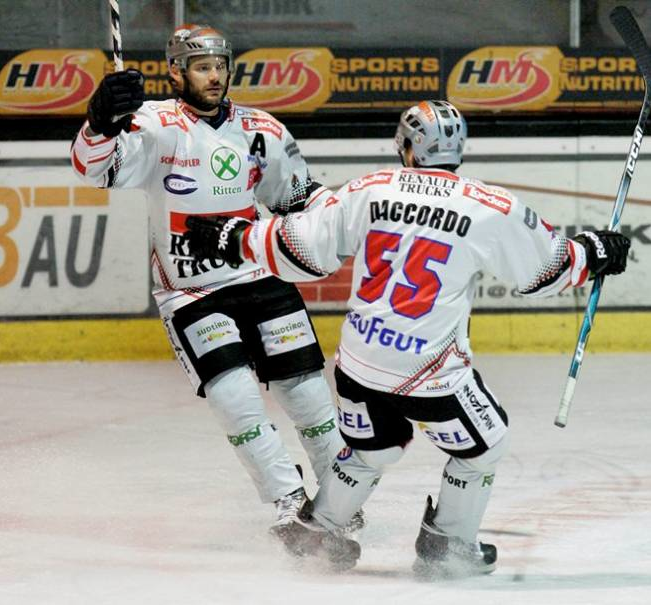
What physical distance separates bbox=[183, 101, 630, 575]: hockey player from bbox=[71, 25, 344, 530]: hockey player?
47cm

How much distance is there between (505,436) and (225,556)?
89 centimetres

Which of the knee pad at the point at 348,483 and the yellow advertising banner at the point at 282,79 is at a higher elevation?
the knee pad at the point at 348,483

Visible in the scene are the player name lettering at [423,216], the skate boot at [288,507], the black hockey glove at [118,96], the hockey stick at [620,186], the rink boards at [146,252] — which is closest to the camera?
the player name lettering at [423,216]

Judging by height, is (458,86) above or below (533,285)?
below

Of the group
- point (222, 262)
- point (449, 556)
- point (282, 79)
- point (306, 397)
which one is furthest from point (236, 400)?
point (282, 79)

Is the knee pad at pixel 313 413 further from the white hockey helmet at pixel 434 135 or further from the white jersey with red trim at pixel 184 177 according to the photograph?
the white hockey helmet at pixel 434 135

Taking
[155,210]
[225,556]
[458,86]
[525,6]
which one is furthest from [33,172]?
[225,556]

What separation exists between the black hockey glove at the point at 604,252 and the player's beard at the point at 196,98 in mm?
1216

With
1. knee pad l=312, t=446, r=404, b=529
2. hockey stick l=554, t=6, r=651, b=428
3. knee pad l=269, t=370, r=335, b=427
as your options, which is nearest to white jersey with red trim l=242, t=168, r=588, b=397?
knee pad l=312, t=446, r=404, b=529

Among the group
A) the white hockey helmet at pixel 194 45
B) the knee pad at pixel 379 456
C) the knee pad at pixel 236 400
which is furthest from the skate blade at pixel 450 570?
the white hockey helmet at pixel 194 45

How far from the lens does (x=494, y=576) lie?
3.98 meters

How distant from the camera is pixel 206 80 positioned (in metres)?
4.51

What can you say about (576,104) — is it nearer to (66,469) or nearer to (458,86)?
(458,86)

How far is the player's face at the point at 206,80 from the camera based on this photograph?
4.51 m
